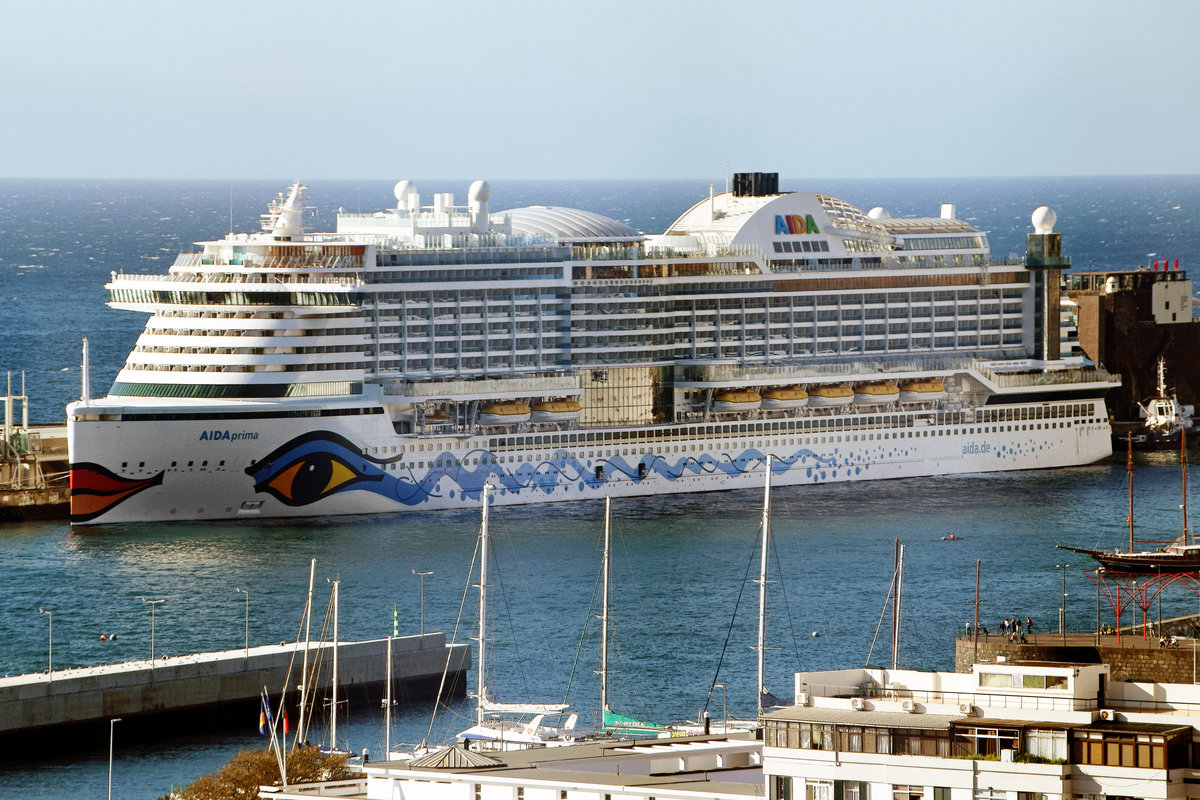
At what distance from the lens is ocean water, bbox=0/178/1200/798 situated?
149 feet

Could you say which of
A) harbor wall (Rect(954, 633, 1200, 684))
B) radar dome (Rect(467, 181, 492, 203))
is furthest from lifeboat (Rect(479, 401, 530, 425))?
harbor wall (Rect(954, 633, 1200, 684))

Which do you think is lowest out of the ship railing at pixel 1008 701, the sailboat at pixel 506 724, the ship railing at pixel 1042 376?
the sailboat at pixel 506 724

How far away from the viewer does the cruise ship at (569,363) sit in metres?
65.6

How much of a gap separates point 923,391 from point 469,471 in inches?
653

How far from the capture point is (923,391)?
78.3 metres

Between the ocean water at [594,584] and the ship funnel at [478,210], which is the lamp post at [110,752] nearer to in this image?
the ocean water at [594,584]

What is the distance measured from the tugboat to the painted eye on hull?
95.6 ft

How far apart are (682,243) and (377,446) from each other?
14.1 metres

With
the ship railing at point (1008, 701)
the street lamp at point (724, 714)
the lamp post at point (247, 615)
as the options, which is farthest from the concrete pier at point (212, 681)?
the ship railing at point (1008, 701)

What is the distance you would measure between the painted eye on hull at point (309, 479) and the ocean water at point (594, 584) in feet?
3.95

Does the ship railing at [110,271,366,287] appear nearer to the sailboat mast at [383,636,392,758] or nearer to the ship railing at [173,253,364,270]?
the ship railing at [173,253,364,270]

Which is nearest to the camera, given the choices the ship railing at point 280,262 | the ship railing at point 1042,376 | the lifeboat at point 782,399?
the ship railing at point 280,262

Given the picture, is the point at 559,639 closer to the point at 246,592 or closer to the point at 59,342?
the point at 246,592

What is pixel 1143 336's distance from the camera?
86625 mm
